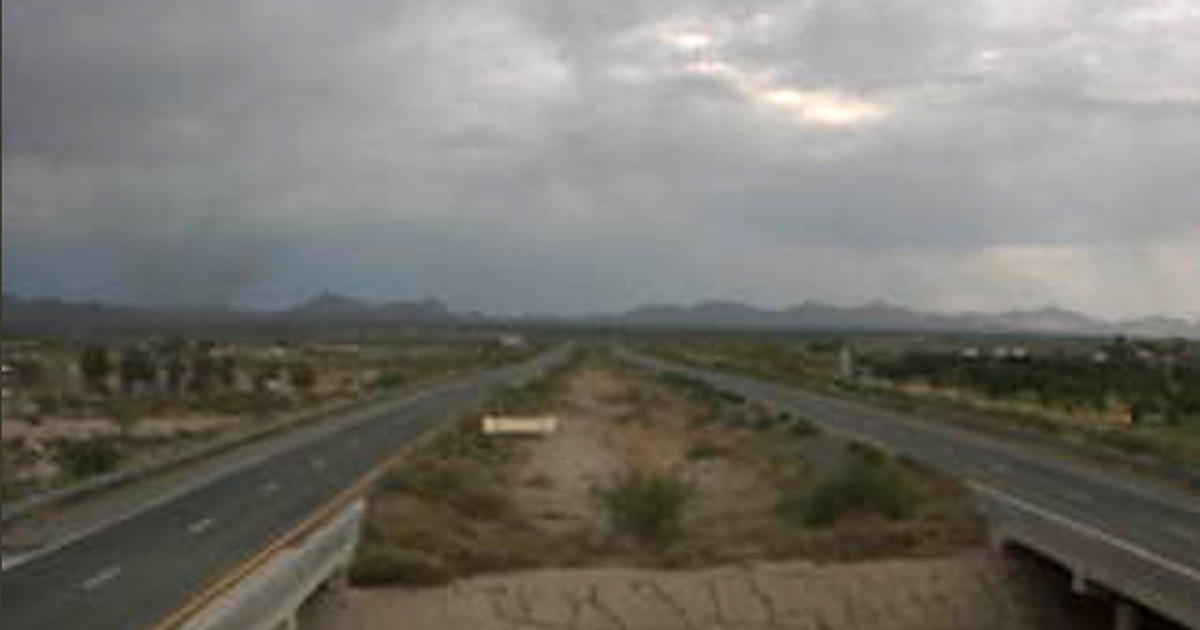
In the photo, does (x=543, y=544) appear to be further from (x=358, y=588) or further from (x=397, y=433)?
(x=397, y=433)

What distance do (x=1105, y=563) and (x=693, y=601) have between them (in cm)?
487

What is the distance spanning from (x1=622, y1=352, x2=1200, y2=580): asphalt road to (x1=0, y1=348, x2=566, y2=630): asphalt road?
11.4 meters

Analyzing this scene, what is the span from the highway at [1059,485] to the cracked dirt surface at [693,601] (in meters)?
2.04

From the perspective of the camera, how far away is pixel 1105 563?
22688 mm

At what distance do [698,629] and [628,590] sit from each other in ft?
3.75

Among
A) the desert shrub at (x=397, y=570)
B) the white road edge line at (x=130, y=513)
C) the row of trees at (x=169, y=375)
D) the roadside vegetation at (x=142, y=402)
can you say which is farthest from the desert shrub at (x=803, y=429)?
the row of trees at (x=169, y=375)

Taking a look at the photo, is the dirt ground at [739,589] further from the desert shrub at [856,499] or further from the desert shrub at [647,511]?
the desert shrub at [856,499]

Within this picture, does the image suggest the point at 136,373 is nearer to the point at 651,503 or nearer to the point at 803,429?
the point at 803,429

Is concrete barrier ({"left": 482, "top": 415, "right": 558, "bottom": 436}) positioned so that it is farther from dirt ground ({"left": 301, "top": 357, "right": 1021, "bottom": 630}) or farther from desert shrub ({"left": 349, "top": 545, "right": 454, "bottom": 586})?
desert shrub ({"left": 349, "top": 545, "right": 454, "bottom": 586})

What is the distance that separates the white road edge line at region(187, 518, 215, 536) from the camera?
3391cm

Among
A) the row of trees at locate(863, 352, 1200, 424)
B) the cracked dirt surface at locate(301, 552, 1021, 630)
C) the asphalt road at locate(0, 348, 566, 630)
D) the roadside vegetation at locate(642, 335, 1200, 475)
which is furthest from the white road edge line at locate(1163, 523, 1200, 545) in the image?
the row of trees at locate(863, 352, 1200, 424)

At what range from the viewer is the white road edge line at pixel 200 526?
3391 cm

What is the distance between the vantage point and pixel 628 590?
989 inches

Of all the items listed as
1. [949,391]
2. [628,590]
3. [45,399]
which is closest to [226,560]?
[628,590]
